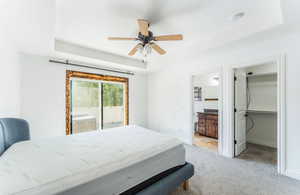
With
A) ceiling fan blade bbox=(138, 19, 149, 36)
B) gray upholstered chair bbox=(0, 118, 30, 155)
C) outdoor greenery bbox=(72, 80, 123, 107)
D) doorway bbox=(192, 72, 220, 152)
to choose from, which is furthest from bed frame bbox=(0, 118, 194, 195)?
doorway bbox=(192, 72, 220, 152)

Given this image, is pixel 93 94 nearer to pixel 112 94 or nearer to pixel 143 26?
pixel 112 94

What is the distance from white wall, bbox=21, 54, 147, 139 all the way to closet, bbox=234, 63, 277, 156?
408 centimetres

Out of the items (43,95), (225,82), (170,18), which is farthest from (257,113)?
(43,95)

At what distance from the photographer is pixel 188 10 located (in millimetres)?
1789

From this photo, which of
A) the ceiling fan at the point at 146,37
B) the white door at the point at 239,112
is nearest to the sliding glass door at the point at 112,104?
the ceiling fan at the point at 146,37

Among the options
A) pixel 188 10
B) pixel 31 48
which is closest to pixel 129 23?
pixel 188 10

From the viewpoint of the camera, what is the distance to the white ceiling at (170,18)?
1.67 meters

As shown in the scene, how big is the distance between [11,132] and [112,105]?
2527 millimetres

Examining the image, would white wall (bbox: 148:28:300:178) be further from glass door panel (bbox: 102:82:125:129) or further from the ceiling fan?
the ceiling fan

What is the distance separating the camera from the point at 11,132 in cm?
192

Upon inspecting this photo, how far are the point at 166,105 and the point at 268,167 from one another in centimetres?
269

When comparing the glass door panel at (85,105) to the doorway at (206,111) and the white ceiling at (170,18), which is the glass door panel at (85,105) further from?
the doorway at (206,111)

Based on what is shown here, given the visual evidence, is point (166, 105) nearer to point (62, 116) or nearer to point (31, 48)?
point (62, 116)

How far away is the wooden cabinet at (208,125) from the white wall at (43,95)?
4.04 meters
